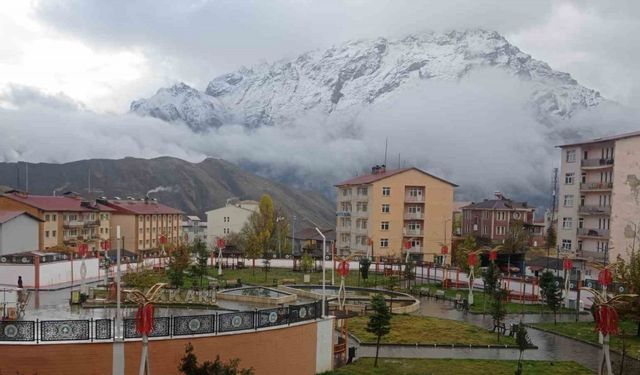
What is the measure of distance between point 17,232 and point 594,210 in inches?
1989

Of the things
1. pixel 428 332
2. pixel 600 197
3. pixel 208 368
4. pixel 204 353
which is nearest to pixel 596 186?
pixel 600 197

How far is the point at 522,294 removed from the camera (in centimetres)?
4122

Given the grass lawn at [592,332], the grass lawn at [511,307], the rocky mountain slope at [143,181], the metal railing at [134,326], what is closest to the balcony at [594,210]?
the grass lawn at [511,307]

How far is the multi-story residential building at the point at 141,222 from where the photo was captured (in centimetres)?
8269

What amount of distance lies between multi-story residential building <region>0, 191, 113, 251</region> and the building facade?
26.1ft

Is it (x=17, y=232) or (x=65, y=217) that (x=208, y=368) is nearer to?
(x=17, y=232)

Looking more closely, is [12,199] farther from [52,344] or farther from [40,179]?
[40,179]

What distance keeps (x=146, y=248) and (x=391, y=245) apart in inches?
1431

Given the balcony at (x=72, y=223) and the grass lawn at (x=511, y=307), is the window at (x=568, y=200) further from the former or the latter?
the balcony at (x=72, y=223)

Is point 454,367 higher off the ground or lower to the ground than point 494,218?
lower

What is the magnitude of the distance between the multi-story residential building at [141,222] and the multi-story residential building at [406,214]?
89.0ft

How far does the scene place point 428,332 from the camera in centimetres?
2792


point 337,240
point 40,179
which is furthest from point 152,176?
point 337,240

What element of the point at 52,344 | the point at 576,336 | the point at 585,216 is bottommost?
the point at 576,336
